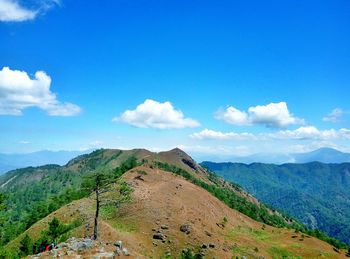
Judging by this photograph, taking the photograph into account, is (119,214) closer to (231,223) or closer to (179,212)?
(179,212)

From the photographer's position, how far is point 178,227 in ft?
283

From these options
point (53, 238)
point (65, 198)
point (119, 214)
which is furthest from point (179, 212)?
point (65, 198)

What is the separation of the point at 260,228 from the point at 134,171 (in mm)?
45742

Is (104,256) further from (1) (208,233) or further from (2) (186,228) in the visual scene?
(1) (208,233)

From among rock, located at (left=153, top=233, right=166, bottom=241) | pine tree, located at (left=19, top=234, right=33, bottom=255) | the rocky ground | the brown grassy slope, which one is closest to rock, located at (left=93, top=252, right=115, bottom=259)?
the rocky ground

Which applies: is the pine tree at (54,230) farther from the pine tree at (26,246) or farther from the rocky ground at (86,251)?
the rocky ground at (86,251)

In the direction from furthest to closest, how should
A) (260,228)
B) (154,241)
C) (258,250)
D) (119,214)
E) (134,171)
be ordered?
(134,171) < (260,228) < (119,214) < (258,250) < (154,241)

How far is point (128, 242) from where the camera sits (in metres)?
72.5

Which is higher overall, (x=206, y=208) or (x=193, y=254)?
(x=206, y=208)

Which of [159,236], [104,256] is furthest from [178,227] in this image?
[104,256]

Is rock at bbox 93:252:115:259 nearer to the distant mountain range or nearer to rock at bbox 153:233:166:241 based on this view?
the distant mountain range

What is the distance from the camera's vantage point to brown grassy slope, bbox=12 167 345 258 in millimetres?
78206

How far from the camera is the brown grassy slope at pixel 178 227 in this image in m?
78.2

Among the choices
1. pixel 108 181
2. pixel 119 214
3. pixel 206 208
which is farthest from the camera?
pixel 206 208
